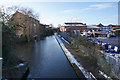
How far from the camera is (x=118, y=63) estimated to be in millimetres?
3680

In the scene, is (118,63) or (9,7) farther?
(9,7)

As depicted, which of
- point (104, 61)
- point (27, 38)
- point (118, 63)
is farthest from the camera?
point (27, 38)

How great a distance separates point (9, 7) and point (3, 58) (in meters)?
10.4

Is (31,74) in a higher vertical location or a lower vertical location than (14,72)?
lower

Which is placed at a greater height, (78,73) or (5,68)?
(5,68)

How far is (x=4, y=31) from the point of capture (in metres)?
4.71

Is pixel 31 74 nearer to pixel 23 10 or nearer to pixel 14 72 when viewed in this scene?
pixel 14 72

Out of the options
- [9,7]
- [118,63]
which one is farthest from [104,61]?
[9,7]

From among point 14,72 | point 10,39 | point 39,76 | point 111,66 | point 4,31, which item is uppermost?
point 4,31

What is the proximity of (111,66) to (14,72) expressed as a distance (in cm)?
389

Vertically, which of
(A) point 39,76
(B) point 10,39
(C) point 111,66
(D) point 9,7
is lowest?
(A) point 39,76

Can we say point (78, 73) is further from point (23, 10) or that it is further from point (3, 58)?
point (23, 10)

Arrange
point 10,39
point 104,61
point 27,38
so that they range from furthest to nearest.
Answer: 1. point 27,38
2. point 10,39
3. point 104,61

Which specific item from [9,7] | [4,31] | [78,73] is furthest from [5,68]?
[9,7]
